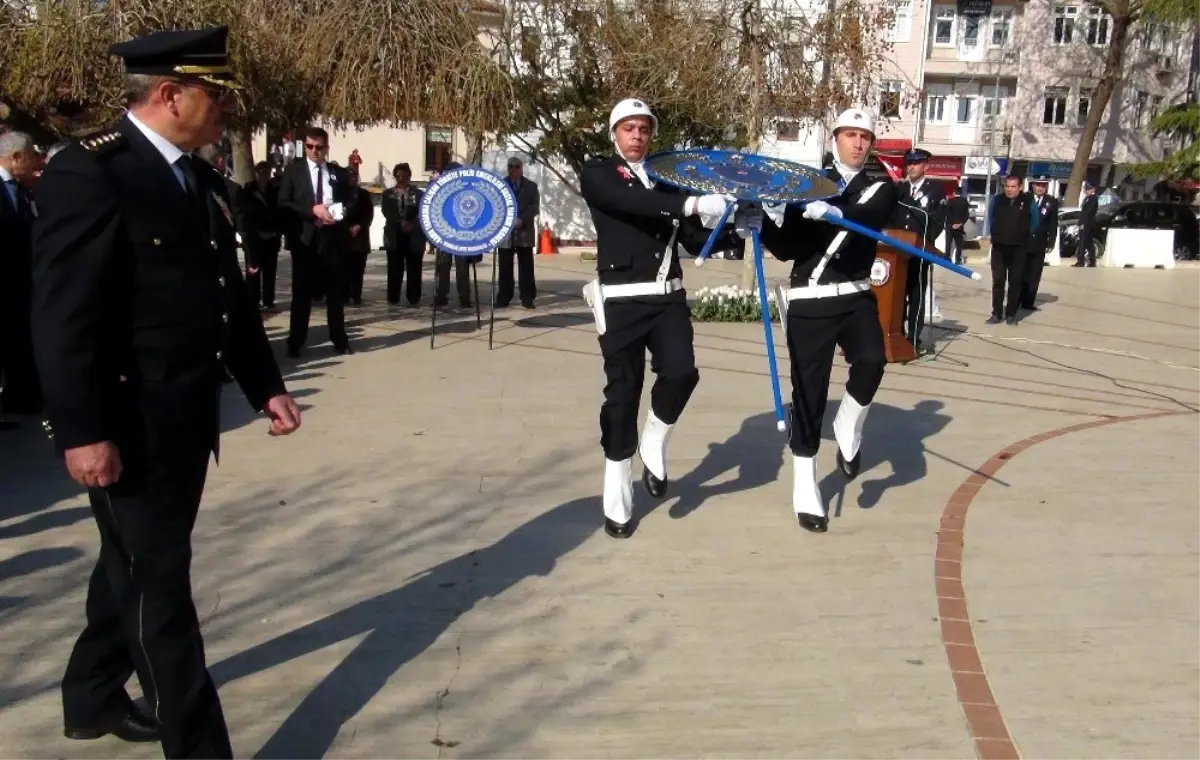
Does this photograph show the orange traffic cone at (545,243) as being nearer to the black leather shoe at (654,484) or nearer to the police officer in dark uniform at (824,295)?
the black leather shoe at (654,484)

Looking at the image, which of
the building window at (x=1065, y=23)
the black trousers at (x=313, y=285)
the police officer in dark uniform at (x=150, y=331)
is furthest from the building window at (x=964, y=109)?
the police officer in dark uniform at (x=150, y=331)

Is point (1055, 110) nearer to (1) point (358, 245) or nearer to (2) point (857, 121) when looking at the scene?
(1) point (358, 245)

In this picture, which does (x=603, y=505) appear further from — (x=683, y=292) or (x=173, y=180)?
(x=173, y=180)

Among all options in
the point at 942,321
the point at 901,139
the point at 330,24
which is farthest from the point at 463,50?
the point at 901,139

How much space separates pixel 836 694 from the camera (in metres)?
4.43

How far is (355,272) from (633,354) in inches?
413

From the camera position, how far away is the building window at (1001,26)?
55344 mm

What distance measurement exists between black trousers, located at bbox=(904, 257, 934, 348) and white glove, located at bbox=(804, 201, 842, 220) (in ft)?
23.0

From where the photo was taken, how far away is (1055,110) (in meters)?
56.0

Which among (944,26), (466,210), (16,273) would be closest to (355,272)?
(466,210)

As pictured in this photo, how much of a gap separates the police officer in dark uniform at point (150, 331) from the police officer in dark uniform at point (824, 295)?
3.39 metres

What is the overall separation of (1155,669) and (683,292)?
8.78 feet

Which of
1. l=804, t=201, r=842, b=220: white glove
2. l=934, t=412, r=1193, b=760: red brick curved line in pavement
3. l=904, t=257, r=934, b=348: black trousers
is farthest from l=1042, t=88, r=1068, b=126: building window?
l=804, t=201, r=842, b=220: white glove

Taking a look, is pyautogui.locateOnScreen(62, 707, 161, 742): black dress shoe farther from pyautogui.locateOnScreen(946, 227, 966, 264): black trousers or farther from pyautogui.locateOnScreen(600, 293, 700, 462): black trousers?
pyautogui.locateOnScreen(946, 227, 966, 264): black trousers
